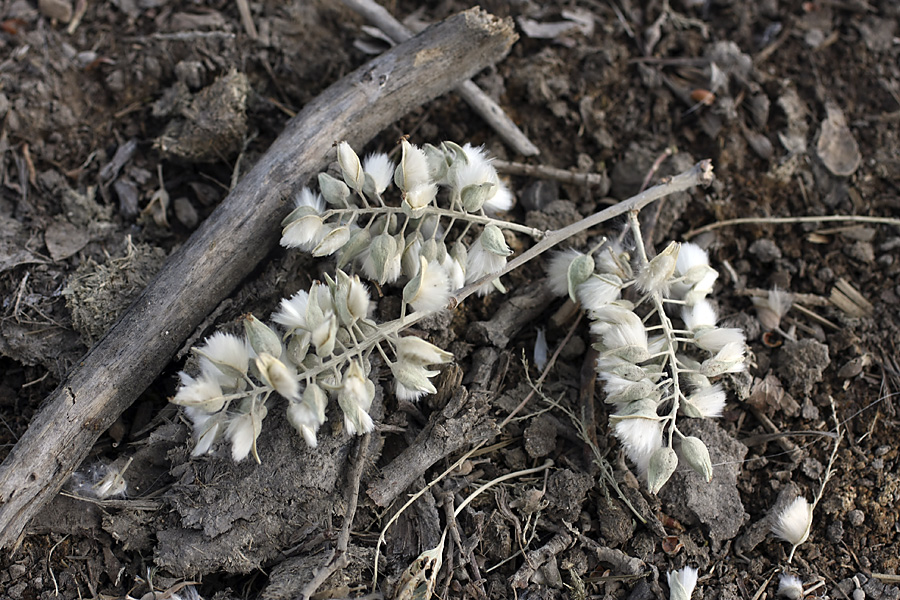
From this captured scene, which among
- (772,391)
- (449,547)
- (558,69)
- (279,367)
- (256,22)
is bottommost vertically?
(772,391)

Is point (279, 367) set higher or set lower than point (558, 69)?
higher

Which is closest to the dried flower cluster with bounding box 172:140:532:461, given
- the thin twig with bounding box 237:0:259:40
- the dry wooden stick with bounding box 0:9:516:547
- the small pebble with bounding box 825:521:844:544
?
the dry wooden stick with bounding box 0:9:516:547

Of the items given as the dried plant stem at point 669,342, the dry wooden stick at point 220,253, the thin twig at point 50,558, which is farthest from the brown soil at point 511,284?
the dried plant stem at point 669,342

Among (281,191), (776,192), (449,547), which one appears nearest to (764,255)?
(776,192)

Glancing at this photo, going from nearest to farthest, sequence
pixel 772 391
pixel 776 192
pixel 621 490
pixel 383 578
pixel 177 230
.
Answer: pixel 383 578, pixel 621 490, pixel 772 391, pixel 177 230, pixel 776 192

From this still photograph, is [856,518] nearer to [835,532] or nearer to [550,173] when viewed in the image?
[835,532]

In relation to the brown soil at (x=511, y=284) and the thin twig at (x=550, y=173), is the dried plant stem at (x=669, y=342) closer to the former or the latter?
the brown soil at (x=511, y=284)

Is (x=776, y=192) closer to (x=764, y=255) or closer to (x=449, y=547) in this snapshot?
→ (x=764, y=255)
